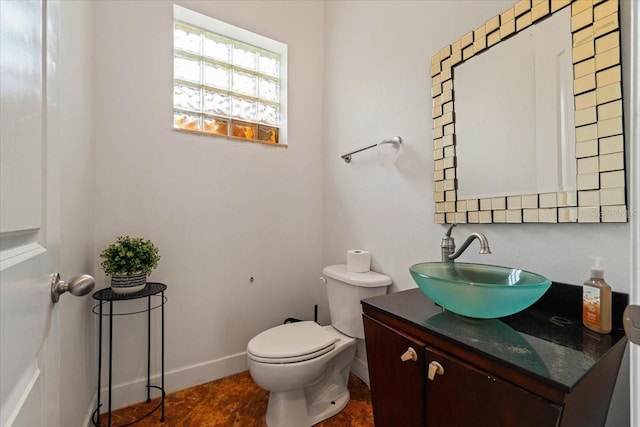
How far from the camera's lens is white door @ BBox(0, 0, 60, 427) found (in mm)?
368

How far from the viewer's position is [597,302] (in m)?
0.76

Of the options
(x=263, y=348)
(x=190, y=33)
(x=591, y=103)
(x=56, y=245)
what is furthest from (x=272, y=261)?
(x=591, y=103)

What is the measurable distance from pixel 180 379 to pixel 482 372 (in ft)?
5.54

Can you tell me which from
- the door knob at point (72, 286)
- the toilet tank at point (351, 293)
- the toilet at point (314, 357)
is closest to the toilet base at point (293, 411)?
the toilet at point (314, 357)

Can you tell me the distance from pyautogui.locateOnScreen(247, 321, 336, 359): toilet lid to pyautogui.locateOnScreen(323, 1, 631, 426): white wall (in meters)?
0.49

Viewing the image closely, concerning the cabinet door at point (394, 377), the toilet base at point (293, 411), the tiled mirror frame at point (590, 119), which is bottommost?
the toilet base at point (293, 411)

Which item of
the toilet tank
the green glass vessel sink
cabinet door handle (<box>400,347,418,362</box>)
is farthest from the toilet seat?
the green glass vessel sink

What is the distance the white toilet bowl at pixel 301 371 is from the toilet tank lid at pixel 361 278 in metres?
0.30

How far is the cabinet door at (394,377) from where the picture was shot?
0.82m

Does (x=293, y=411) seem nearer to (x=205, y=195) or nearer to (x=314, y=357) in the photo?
(x=314, y=357)

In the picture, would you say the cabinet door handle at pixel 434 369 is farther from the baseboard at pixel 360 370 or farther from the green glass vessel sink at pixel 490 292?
the baseboard at pixel 360 370

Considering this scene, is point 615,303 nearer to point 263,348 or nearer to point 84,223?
point 263,348

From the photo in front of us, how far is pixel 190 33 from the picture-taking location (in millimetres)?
1828

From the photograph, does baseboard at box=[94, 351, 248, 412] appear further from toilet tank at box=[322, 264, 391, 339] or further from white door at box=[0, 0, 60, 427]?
white door at box=[0, 0, 60, 427]
